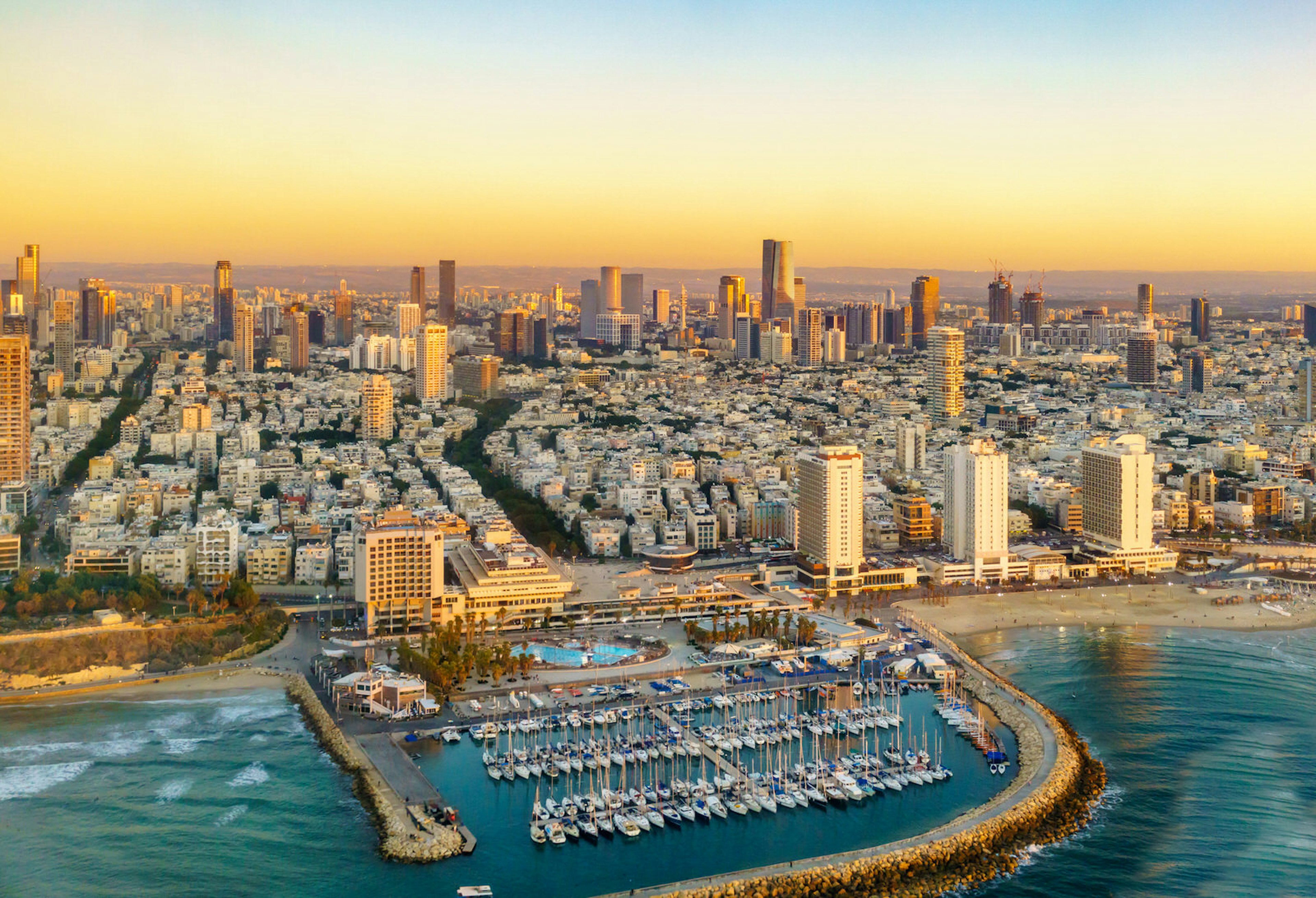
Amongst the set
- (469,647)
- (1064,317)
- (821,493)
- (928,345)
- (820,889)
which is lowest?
(820,889)

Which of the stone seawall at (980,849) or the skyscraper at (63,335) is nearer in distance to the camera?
the stone seawall at (980,849)

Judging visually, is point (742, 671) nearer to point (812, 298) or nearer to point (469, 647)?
point (469, 647)

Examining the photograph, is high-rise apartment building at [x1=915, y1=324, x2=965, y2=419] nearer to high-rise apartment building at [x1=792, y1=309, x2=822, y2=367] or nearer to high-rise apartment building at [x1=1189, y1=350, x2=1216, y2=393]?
high-rise apartment building at [x1=1189, y1=350, x2=1216, y2=393]

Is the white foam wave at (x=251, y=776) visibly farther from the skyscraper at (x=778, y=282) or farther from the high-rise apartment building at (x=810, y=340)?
the skyscraper at (x=778, y=282)

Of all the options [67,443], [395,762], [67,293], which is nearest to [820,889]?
[395,762]

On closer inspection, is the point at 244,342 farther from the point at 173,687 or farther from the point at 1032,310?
the point at 1032,310

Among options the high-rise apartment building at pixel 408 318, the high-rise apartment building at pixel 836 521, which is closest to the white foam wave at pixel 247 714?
the high-rise apartment building at pixel 836 521
